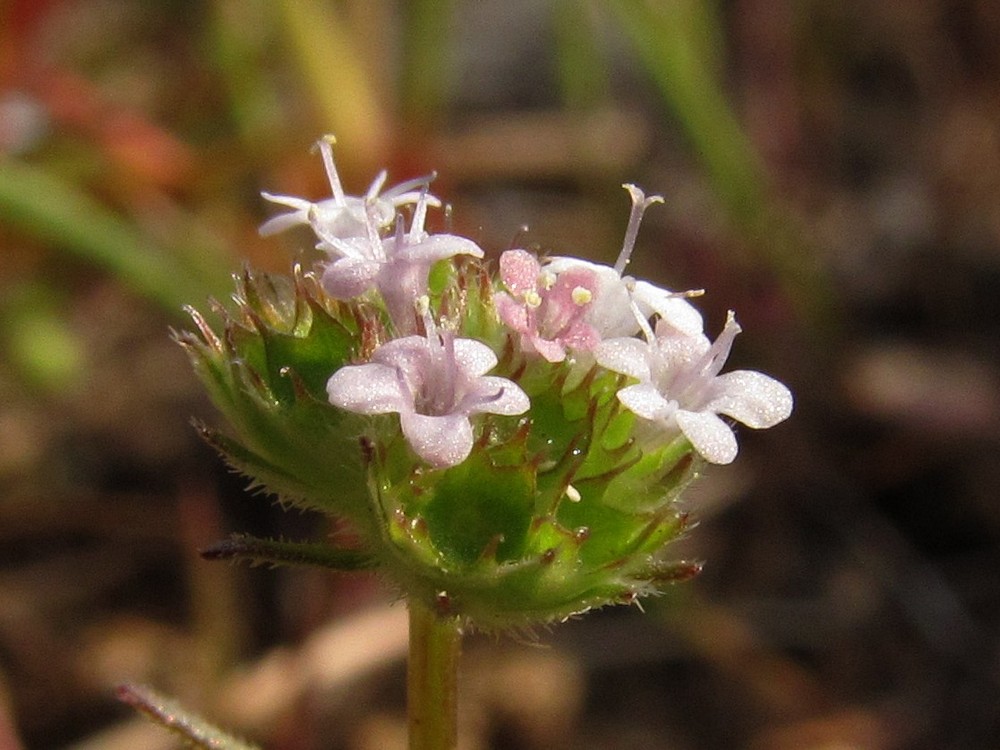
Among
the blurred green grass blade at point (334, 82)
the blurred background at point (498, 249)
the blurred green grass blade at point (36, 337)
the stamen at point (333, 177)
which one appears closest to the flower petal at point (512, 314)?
the stamen at point (333, 177)

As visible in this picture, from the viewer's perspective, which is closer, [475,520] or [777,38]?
[475,520]

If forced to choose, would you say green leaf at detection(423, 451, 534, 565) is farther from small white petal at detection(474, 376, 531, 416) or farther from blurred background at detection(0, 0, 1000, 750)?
blurred background at detection(0, 0, 1000, 750)

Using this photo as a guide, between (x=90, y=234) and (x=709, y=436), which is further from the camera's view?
(x=90, y=234)

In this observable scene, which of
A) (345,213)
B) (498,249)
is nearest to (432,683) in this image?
(345,213)

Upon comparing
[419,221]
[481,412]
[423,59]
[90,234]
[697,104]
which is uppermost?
[423,59]

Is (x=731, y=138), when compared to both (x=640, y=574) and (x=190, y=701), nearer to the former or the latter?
(x=190, y=701)

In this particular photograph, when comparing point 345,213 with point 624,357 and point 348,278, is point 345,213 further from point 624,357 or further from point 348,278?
point 624,357

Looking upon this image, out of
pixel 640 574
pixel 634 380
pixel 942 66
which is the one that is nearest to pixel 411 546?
pixel 640 574

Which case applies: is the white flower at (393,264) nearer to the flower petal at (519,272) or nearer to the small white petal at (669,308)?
the flower petal at (519,272)
